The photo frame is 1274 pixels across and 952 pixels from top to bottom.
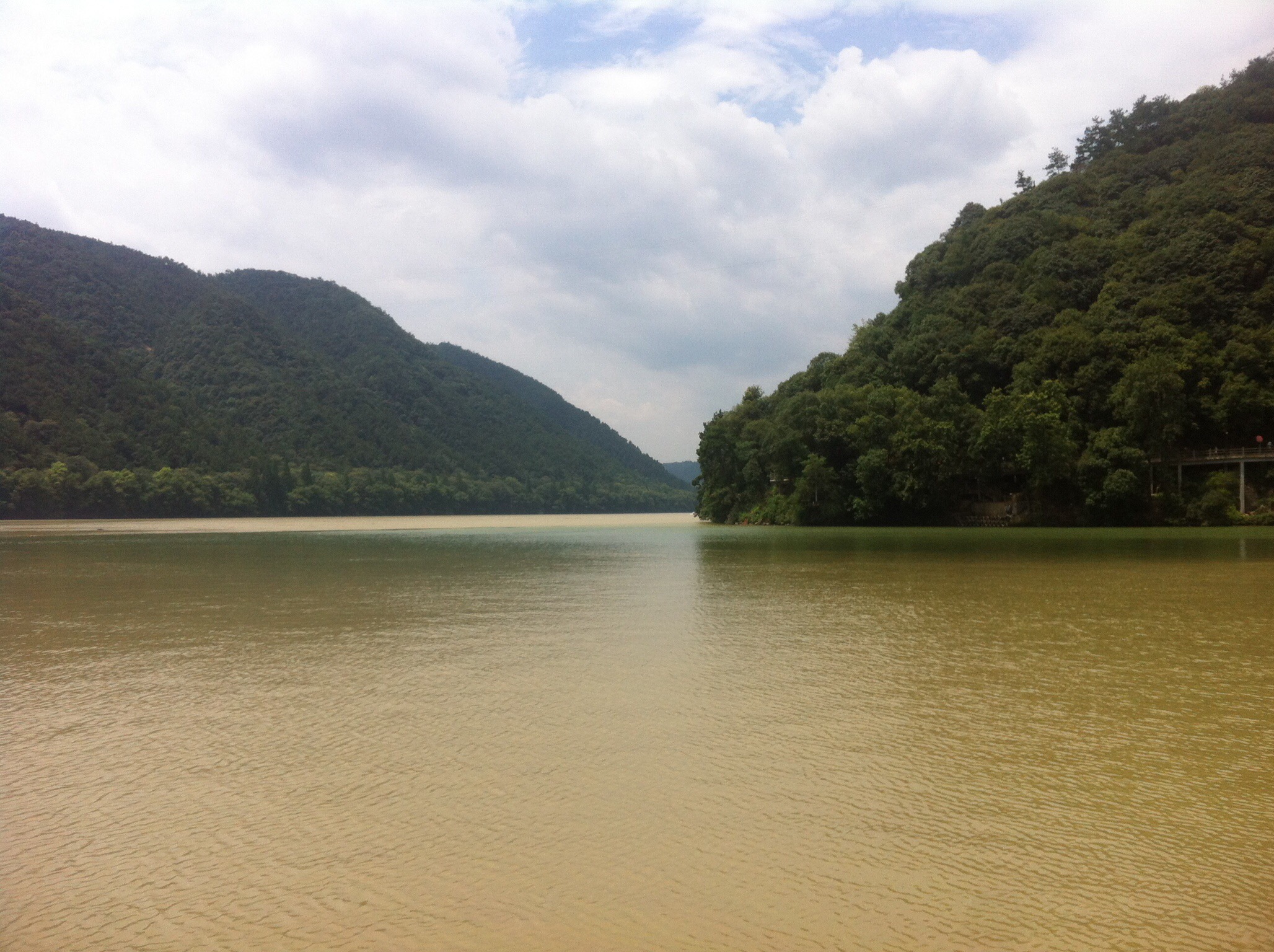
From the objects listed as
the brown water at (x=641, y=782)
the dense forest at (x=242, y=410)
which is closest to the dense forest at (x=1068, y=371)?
the brown water at (x=641, y=782)

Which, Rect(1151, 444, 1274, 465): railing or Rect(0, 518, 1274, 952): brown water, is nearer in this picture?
Rect(0, 518, 1274, 952): brown water

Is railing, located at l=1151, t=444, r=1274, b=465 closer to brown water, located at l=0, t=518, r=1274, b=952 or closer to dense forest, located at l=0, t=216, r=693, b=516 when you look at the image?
brown water, located at l=0, t=518, r=1274, b=952

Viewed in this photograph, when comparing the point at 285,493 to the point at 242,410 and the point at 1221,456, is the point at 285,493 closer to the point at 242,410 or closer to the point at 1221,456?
the point at 242,410

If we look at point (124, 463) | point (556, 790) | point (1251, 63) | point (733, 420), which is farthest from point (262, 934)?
point (1251, 63)

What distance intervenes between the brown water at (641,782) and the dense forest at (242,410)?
8626 centimetres

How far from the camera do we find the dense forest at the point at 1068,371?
54188 millimetres

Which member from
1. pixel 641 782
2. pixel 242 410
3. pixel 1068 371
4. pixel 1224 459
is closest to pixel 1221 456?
pixel 1224 459

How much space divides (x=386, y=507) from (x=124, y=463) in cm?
3112

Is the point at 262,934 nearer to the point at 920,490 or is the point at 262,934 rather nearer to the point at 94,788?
the point at 94,788

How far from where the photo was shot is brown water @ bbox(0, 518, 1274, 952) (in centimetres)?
403

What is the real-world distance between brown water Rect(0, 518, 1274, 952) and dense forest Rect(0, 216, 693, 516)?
86.3 meters

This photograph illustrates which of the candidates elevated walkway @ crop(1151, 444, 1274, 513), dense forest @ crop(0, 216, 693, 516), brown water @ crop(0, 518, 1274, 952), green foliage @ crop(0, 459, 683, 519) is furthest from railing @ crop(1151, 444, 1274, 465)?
dense forest @ crop(0, 216, 693, 516)

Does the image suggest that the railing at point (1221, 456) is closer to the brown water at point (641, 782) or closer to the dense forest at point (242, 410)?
the brown water at point (641, 782)

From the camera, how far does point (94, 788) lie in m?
5.83
